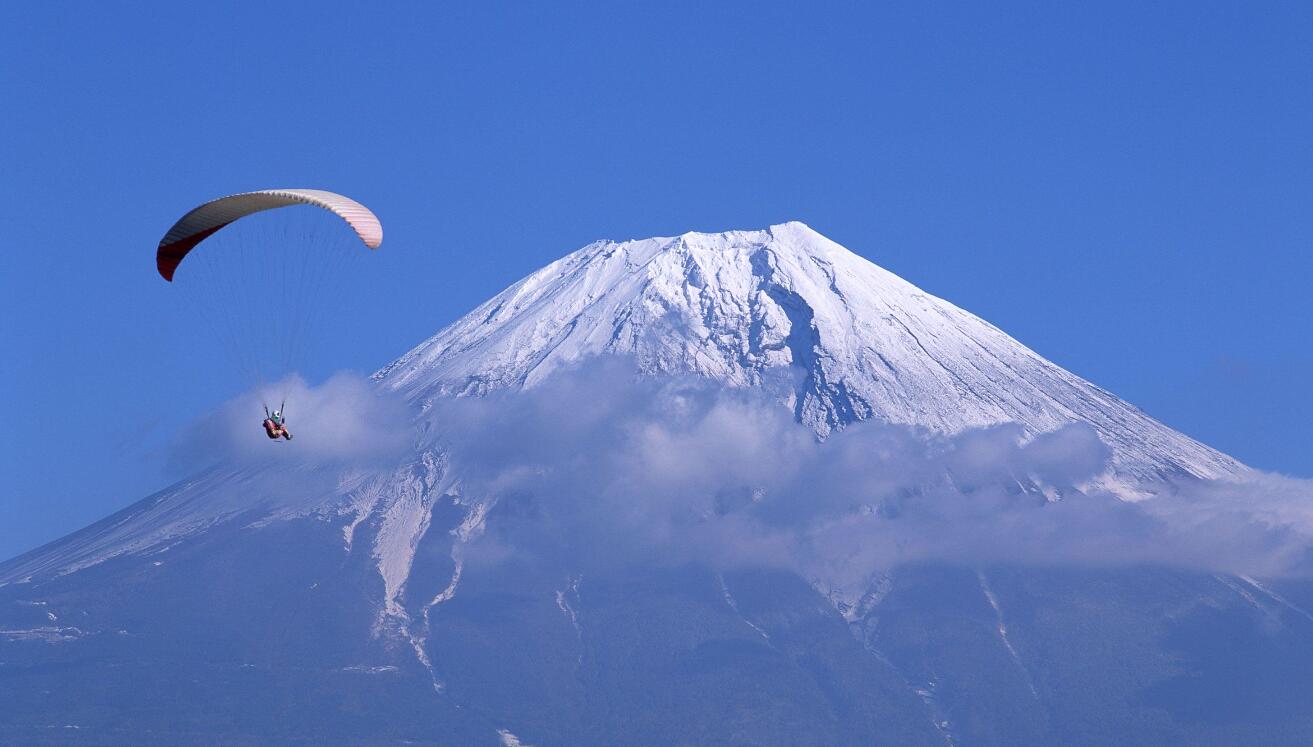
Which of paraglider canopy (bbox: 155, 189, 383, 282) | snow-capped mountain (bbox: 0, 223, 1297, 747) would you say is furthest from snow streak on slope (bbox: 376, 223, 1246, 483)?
paraglider canopy (bbox: 155, 189, 383, 282)

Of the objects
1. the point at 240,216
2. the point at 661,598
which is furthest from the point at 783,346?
the point at 240,216

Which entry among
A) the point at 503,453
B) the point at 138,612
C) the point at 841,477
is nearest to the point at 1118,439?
the point at 841,477

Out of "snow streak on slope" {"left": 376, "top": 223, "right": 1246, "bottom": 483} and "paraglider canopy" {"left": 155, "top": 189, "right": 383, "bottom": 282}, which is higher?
"snow streak on slope" {"left": 376, "top": 223, "right": 1246, "bottom": 483}

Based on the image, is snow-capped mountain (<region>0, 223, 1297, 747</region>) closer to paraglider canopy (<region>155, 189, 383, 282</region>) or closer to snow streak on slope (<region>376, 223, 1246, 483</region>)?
snow streak on slope (<region>376, 223, 1246, 483</region>)

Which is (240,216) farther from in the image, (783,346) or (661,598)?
(783,346)

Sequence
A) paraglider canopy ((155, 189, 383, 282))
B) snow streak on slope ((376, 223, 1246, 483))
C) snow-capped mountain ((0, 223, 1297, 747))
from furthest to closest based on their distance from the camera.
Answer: snow streak on slope ((376, 223, 1246, 483)) < snow-capped mountain ((0, 223, 1297, 747)) < paraglider canopy ((155, 189, 383, 282))

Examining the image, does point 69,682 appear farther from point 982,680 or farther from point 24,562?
point 982,680
